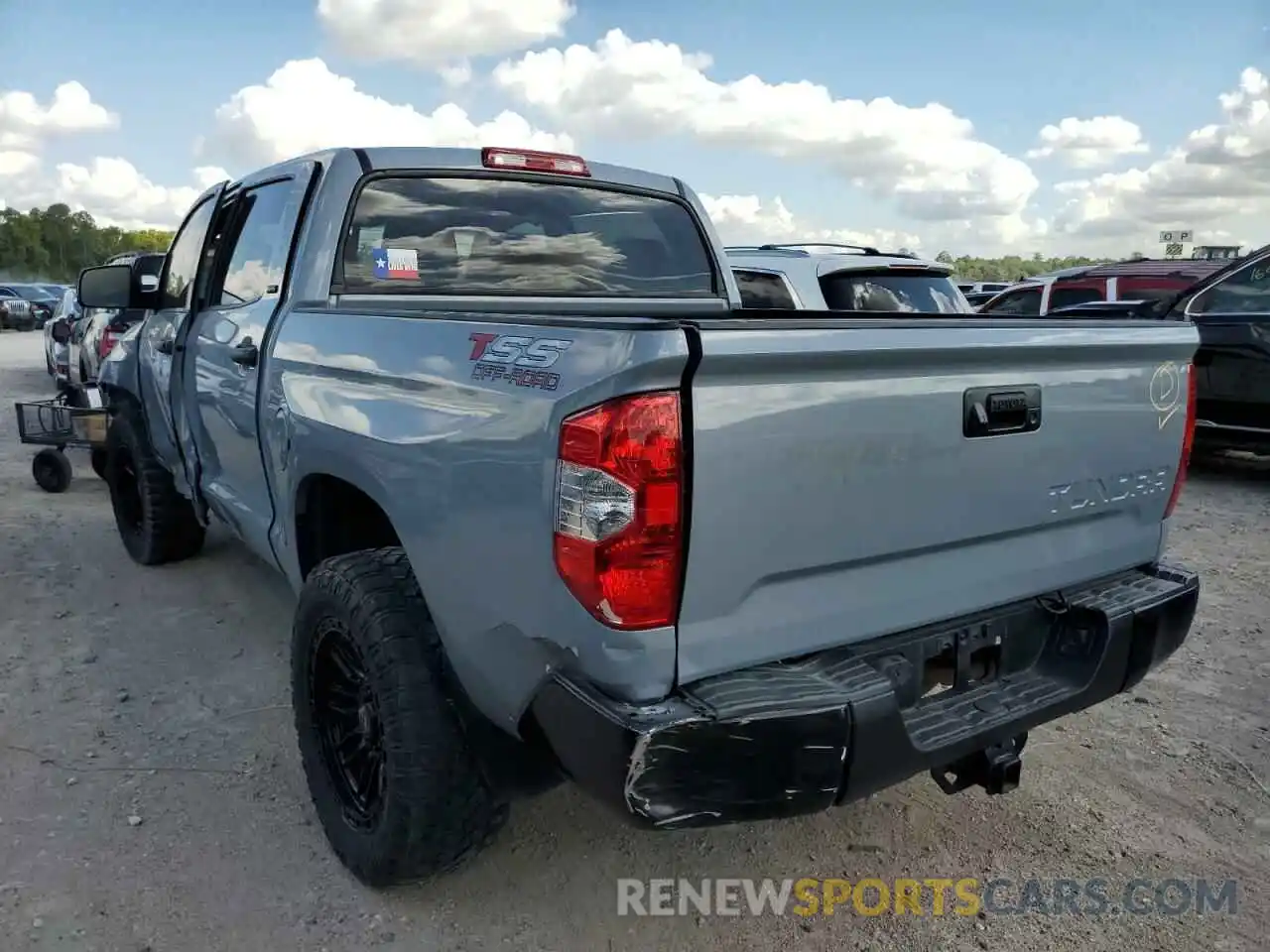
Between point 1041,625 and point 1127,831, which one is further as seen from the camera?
point 1127,831

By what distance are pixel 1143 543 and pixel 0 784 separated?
11.5ft

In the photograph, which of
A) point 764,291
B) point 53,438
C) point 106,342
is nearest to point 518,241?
point 764,291

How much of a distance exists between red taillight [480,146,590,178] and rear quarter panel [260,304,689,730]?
1.19 meters

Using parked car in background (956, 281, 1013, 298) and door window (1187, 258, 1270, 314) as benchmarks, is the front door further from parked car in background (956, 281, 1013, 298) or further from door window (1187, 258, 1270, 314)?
parked car in background (956, 281, 1013, 298)

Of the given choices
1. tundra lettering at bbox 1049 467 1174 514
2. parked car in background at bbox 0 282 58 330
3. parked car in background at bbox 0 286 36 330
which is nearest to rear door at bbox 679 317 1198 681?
tundra lettering at bbox 1049 467 1174 514

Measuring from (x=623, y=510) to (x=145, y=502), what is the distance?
413 cm

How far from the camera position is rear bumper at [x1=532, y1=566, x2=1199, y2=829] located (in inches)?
71.2

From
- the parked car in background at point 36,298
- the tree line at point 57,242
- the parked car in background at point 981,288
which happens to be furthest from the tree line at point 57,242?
the parked car in background at point 981,288

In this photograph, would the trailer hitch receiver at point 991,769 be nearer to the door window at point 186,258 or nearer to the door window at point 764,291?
the door window at point 186,258

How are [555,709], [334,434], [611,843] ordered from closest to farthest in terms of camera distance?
[555,709] → [334,434] → [611,843]

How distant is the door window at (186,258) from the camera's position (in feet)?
14.6

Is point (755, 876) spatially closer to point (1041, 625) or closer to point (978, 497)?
point (1041, 625)

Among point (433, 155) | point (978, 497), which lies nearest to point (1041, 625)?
point (978, 497)

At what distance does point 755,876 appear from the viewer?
269 centimetres
